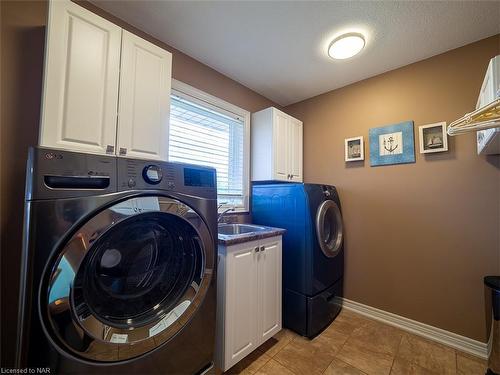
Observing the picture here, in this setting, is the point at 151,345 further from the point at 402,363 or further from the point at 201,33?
the point at 201,33

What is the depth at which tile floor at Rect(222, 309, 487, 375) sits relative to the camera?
56.6 inches

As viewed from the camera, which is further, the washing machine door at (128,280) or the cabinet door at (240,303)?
the cabinet door at (240,303)

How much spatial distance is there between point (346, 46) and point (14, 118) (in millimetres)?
2277

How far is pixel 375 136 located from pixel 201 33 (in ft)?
6.19

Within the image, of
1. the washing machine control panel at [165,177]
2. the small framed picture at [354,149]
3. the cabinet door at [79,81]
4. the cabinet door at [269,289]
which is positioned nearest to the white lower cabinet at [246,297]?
the cabinet door at [269,289]

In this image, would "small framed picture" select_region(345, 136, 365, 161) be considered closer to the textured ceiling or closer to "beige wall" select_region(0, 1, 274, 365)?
the textured ceiling

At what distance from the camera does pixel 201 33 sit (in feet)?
5.47

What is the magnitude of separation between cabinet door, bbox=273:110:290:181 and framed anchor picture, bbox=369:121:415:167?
884 mm

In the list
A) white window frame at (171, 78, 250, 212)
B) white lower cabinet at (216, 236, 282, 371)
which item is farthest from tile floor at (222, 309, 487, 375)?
white window frame at (171, 78, 250, 212)

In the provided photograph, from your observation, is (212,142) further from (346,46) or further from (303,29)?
(346,46)

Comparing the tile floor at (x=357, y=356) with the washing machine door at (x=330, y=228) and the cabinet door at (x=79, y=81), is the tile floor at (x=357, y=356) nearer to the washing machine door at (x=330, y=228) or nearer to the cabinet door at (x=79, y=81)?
the washing machine door at (x=330, y=228)

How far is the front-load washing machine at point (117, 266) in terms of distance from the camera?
2.36ft

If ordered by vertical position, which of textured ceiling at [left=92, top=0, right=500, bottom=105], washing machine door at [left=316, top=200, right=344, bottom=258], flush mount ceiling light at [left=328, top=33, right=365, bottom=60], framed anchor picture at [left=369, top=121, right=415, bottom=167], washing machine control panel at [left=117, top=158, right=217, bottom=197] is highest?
textured ceiling at [left=92, top=0, right=500, bottom=105]

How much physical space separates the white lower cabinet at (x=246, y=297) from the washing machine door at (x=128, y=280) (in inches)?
9.1
